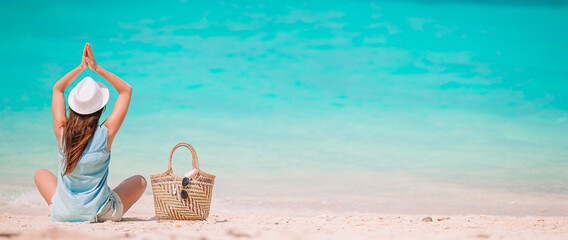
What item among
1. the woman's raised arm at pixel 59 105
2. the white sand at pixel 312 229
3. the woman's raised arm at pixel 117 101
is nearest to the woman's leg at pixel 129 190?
the white sand at pixel 312 229

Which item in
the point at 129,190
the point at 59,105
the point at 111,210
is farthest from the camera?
the point at 129,190

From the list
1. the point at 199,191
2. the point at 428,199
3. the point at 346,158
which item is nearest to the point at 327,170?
the point at 346,158

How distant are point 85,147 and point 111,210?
59cm

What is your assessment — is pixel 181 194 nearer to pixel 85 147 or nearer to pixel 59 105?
pixel 85 147

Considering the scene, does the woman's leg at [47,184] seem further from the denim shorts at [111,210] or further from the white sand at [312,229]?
the denim shorts at [111,210]

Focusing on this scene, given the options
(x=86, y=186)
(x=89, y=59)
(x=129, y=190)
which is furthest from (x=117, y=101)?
(x=129, y=190)

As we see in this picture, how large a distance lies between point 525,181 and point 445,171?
4.51ft

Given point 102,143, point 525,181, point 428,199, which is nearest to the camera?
point 102,143

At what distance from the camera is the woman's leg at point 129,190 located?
4.31 metres

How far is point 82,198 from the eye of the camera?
3.97 meters

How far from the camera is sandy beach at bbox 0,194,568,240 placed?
9.98 feet

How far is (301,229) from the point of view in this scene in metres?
3.83

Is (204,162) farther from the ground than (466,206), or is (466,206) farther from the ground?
(204,162)

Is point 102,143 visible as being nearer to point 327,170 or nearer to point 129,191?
point 129,191
